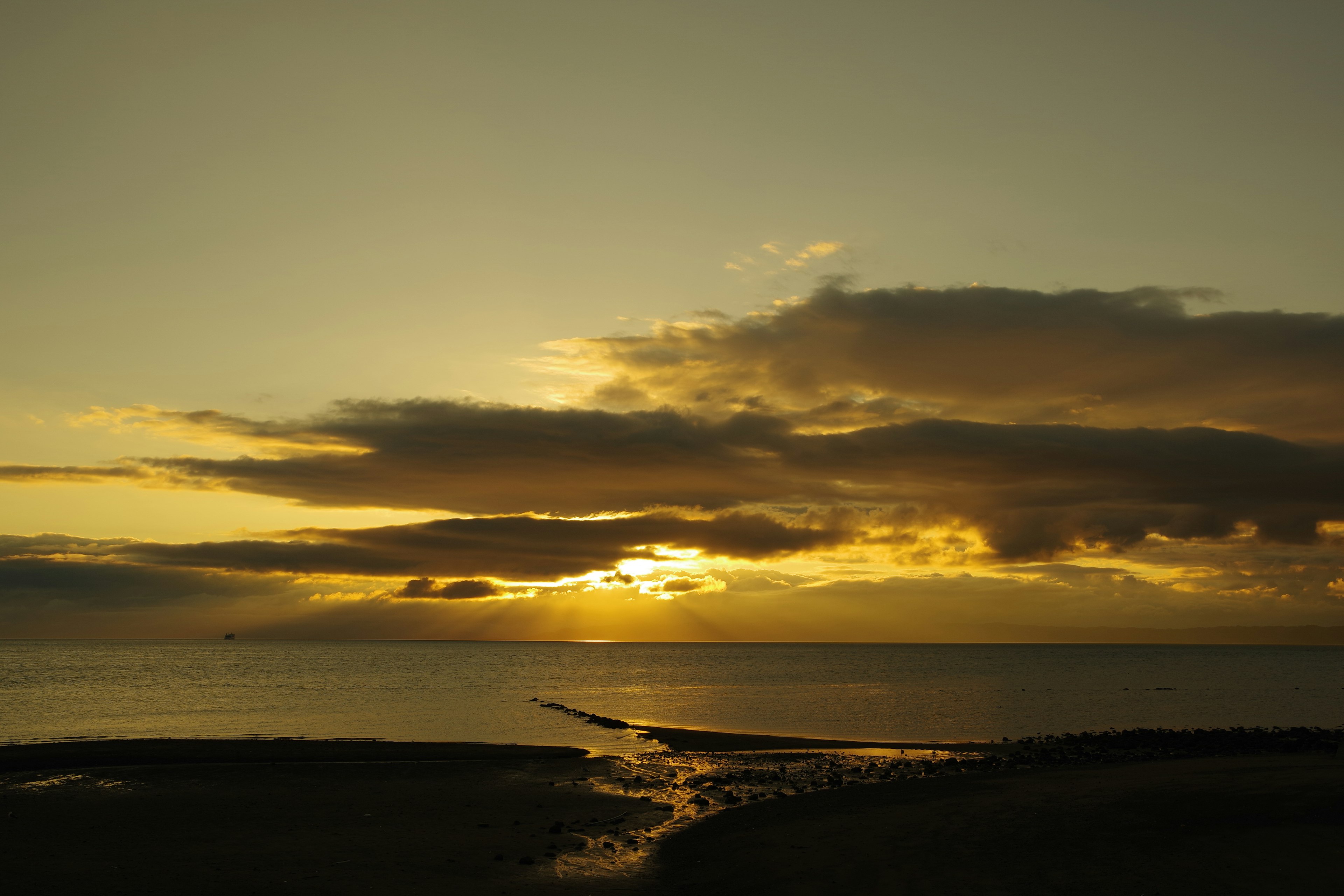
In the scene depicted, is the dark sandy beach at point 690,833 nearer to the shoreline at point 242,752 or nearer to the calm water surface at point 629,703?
the shoreline at point 242,752

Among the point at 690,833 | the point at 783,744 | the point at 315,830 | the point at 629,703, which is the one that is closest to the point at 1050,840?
the point at 690,833

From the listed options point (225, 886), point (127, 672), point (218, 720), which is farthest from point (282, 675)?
point (225, 886)

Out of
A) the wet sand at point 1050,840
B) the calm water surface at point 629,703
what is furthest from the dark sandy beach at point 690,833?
the calm water surface at point 629,703

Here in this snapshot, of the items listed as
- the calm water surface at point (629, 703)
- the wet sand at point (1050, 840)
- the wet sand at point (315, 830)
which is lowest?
the calm water surface at point (629, 703)

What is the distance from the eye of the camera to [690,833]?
90.3 feet

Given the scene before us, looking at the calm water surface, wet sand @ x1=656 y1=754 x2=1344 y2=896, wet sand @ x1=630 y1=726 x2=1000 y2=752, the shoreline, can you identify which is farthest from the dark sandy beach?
the calm water surface

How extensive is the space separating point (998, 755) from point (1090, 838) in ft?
83.1

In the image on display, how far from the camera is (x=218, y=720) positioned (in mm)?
69812

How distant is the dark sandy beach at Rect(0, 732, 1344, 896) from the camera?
2077cm

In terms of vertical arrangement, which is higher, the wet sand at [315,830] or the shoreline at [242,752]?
the wet sand at [315,830]

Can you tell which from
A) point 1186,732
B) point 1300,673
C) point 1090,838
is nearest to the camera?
point 1090,838

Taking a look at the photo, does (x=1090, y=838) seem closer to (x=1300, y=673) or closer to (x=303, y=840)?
(x=303, y=840)

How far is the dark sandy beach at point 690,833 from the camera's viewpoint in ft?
68.1

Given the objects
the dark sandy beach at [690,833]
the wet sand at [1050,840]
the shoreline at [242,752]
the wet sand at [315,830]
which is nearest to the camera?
the wet sand at [1050,840]
